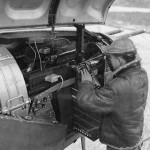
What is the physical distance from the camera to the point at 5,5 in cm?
211

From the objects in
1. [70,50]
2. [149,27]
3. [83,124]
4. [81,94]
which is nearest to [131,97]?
[81,94]

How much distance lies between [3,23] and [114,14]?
11018 millimetres

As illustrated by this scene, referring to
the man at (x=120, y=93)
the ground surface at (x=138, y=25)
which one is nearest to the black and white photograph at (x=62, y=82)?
the man at (x=120, y=93)

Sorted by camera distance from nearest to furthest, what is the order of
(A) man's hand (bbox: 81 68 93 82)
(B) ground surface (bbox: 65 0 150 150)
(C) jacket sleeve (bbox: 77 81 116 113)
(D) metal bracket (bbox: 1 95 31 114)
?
(D) metal bracket (bbox: 1 95 31 114), (C) jacket sleeve (bbox: 77 81 116 113), (A) man's hand (bbox: 81 68 93 82), (B) ground surface (bbox: 65 0 150 150)

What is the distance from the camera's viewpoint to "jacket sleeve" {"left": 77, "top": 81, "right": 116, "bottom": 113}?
223cm

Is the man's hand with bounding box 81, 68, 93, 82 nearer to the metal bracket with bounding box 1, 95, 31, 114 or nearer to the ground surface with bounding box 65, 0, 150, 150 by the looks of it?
the metal bracket with bounding box 1, 95, 31, 114

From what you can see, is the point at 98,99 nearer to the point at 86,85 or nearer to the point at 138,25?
the point at 86,85

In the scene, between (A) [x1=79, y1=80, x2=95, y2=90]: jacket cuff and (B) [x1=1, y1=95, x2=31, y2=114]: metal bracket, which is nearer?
(B) [x1=1, y1=95, x2=31, y2=114]: metal bracket

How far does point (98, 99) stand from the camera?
2242 mm

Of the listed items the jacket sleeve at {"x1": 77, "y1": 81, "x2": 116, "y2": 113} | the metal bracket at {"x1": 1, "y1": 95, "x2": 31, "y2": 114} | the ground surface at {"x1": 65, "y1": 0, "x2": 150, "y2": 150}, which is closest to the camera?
the metal bracket at {"x1": 1, "y1": 95, "x2": 31, "y2": 114}

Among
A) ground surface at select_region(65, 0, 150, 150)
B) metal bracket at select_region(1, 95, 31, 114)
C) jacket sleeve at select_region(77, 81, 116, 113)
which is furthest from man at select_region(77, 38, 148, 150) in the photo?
ground surface at select_region(65, 0, 150, 150)

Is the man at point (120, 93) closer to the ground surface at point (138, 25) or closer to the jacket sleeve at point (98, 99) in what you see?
the jacket sleeve at point (98, 99)

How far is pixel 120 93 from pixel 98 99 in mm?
190

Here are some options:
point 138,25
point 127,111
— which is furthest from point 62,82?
point 138,25
